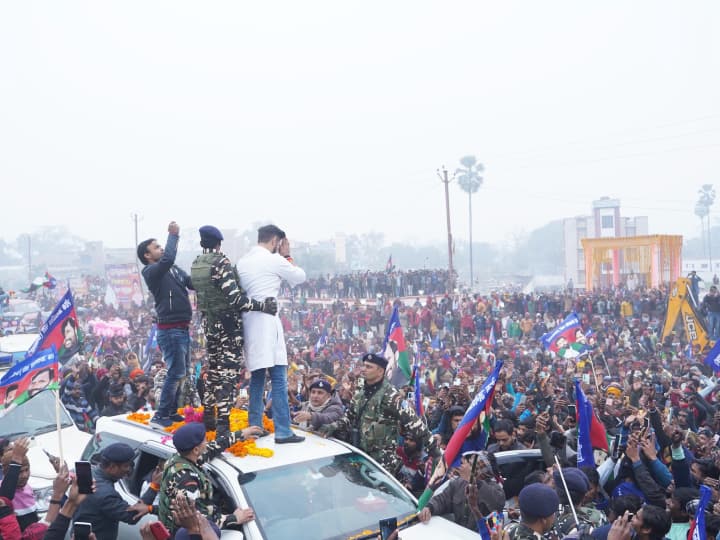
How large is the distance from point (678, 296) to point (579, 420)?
1399 cm

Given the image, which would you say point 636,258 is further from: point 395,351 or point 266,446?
point 266,446

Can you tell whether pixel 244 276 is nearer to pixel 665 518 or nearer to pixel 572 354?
pixel 665 518

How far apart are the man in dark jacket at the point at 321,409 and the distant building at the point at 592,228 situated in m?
77.4

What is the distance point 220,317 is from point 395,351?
19.8 feet

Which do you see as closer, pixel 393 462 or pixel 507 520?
pixel 507 520

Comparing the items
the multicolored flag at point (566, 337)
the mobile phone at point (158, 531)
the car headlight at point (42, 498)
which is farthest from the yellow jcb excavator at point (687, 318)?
the mobile phone at point (158, 531)

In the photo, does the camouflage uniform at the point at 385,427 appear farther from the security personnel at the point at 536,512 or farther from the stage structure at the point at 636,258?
the stage structure at the point at 636,258

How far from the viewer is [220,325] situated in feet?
19.1

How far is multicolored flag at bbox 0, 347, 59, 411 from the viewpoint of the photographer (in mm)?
6223

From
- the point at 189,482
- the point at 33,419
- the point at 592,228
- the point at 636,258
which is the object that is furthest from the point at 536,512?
the point at 592,228

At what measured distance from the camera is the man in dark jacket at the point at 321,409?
6887 millimetres

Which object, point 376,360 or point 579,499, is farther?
point 376,360

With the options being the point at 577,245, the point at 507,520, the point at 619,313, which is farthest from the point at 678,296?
the point at 577,245

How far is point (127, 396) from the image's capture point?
10.8 metres
